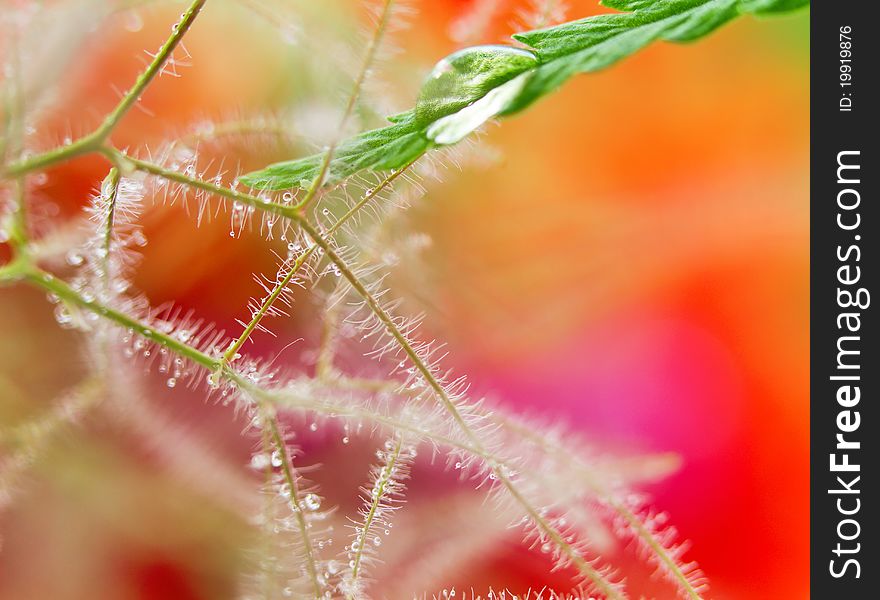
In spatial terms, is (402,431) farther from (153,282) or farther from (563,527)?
(153,282)

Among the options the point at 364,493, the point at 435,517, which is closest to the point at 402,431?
the point at 364,493

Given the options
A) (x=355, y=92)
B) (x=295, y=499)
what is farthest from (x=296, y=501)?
(x=355, y=92)
